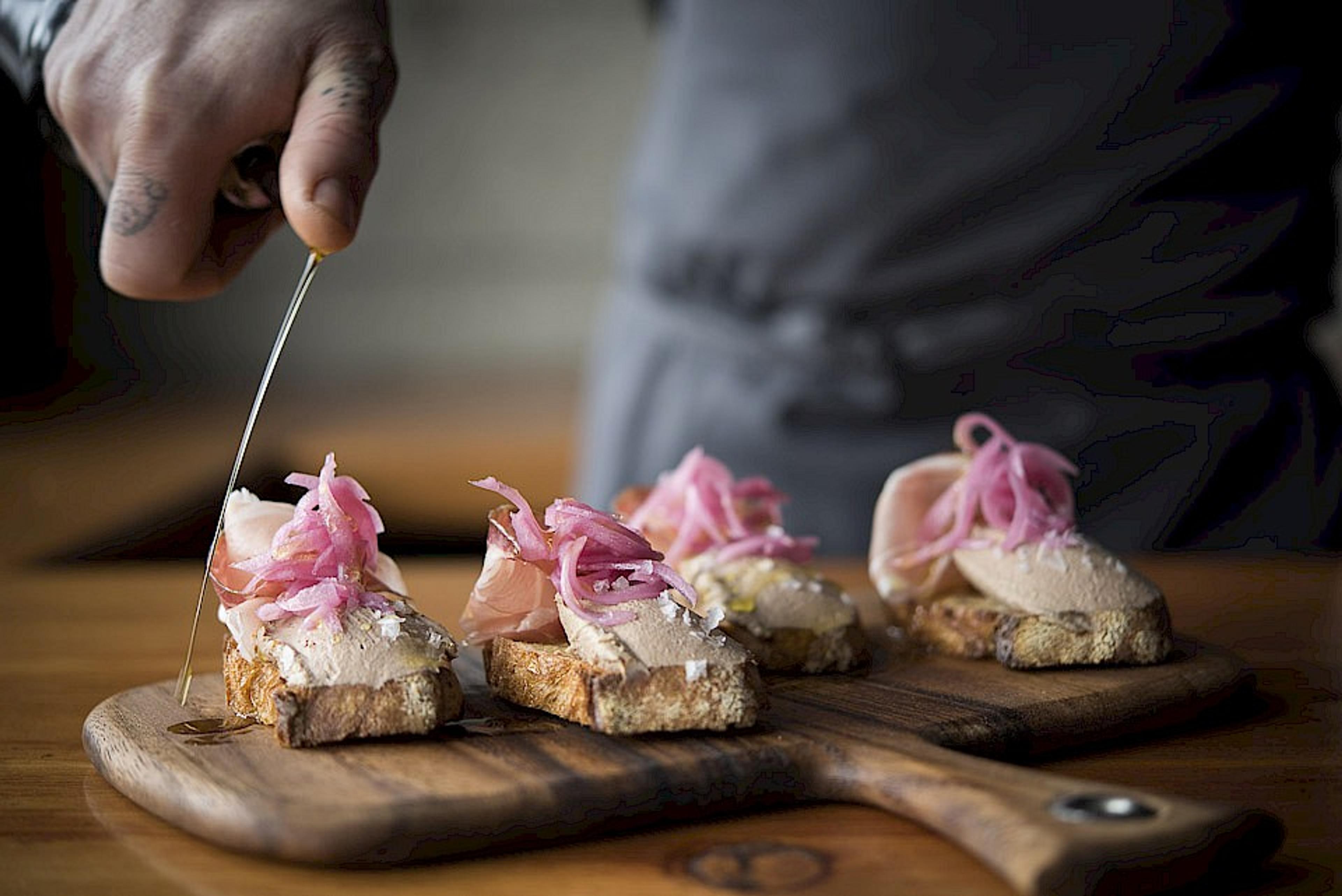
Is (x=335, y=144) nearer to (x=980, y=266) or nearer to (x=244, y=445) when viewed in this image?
(x=244, y=445)

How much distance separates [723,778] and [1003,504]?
0.57m

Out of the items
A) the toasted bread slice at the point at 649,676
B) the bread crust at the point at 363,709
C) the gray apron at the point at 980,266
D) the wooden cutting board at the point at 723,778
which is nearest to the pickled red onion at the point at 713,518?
the wooden cutting board at the point at 723,778

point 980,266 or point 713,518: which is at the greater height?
point 980,266

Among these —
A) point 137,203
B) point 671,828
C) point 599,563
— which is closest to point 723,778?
point 671,828

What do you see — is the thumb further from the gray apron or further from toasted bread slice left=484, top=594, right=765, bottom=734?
the gray apron

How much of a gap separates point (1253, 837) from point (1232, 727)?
43cm

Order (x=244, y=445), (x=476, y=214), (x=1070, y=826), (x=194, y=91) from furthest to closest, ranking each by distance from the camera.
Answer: (x=476, y=214), (x=194, y=91), (x=244, y=445), (x=1070, y=826)

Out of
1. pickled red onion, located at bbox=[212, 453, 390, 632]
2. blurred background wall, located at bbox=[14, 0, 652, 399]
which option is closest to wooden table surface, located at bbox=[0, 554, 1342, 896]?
pickled red onion, located at bbox=[212, 453, 390, 632]

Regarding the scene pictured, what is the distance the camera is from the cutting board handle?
853mm

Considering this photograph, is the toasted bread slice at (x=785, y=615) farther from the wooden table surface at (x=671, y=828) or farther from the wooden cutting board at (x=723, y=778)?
the wooden table surface at (x=671, y=828)

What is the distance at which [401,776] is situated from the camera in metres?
1.03

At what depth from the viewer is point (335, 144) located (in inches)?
53.9

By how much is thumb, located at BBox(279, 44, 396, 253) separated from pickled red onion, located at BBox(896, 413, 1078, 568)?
0.63m

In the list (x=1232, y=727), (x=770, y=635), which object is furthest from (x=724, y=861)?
(x=1232, y=727)
